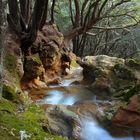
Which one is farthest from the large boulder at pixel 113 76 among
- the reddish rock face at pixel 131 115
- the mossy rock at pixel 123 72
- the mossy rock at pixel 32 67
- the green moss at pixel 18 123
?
the green moss at pixel 18 123

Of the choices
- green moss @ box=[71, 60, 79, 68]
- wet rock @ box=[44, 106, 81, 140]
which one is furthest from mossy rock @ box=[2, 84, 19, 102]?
green moss @ box=[71, 60, 79, 68]

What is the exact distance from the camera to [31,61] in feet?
37.2

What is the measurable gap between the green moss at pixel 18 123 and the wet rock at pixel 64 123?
29.0 inches

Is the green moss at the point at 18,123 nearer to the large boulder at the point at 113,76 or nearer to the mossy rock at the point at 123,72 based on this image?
the large boulder at the point at 113,76

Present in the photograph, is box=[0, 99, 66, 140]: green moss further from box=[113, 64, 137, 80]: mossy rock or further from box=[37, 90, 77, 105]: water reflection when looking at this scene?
box=[113, 64, 137, 80]: mossy rock

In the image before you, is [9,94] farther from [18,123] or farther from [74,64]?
[74,64]

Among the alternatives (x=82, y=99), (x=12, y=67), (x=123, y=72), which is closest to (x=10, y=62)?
(x=12, y=67)

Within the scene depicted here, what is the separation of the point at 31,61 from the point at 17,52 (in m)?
0.88

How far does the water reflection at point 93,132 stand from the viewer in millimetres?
7764

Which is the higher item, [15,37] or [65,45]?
[15,37]

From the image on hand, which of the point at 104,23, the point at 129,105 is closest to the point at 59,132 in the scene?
the point at 129,105

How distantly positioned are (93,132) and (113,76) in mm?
4856

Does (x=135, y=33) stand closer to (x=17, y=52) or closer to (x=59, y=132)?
(x=17, y=52)

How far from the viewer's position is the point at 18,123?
5.54 m
